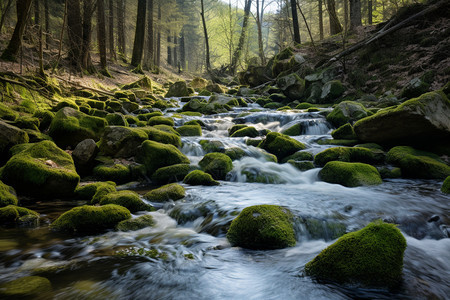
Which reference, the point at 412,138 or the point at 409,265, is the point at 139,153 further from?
the point at 412,138

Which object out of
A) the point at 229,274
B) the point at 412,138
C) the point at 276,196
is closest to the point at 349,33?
the point at 412,138

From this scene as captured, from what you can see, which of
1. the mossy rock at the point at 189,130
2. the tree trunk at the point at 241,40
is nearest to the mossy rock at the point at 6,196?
the mossy rock at the point at 189,130

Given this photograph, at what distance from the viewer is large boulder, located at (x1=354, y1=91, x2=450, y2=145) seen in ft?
20.5

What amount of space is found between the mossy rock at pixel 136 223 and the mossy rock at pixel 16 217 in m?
1.24

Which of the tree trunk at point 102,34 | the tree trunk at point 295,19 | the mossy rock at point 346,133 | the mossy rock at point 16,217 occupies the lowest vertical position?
the mossy rock at point 16,217

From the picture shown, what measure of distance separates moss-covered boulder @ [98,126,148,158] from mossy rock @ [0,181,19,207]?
8.66ft

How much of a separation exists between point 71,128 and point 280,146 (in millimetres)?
5592

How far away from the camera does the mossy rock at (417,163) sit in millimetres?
5852

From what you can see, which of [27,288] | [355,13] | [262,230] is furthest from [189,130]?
[355,13]

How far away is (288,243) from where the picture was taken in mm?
3215

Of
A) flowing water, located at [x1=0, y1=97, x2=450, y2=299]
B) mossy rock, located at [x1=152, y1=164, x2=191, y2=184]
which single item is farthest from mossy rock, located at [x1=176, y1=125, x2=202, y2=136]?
flowing water, located at [x1=0, y1=97, x2=450, y2=299]

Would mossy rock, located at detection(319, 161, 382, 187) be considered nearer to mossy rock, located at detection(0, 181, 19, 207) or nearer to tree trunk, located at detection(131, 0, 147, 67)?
mossy rock, located at detection(0, 181, 19, 207)

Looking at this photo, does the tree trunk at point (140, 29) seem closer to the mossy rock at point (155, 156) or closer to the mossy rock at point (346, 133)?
the mossy rock at point (155, 156)

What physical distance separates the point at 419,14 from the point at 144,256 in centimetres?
1573
